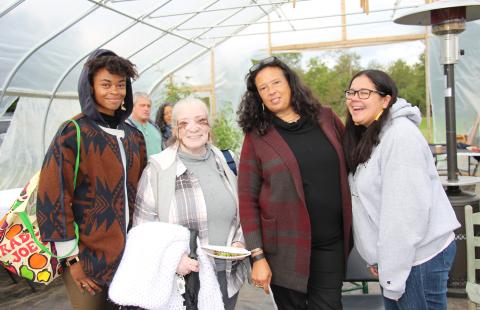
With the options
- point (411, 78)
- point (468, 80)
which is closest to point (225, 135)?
point (468, 80)

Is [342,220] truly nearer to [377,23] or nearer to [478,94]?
[478,94]

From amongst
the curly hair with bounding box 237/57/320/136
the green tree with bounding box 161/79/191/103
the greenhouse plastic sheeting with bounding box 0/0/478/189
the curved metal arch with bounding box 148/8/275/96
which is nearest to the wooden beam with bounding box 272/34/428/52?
the greenhouse plastic sheeting with bounding box 0/0/478/189

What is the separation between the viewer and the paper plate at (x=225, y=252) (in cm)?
192

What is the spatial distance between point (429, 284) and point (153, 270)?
112 centimetres

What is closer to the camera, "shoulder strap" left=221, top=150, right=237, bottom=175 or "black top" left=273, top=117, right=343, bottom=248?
"black top" left=273, top=117, right=343, bottom=248

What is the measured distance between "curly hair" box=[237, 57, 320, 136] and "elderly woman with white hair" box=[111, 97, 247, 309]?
20cm

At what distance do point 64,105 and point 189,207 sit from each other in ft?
20.6

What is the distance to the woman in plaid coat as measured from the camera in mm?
1963

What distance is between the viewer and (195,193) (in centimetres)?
199

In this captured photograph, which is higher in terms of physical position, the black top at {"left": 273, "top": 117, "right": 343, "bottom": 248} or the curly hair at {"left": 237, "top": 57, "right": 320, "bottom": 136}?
the curly hair at {"left": 237, "top": 57, "right": 320, "bottom": 136}

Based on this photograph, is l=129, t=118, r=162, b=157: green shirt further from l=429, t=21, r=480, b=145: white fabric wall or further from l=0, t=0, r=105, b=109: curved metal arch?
l=429, t=21, r=480, b=145: white fabric wall

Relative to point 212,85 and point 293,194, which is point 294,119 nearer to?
point 293,194

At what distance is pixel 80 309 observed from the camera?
6.37 feet

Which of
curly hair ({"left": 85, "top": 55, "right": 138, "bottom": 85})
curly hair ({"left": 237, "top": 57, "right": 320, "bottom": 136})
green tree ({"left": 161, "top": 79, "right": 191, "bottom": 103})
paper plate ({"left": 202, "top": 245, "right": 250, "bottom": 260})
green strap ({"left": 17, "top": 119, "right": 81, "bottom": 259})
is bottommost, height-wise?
paper plate ({"left": 202, "top": 245, "right": 250, "bottom": 260})
